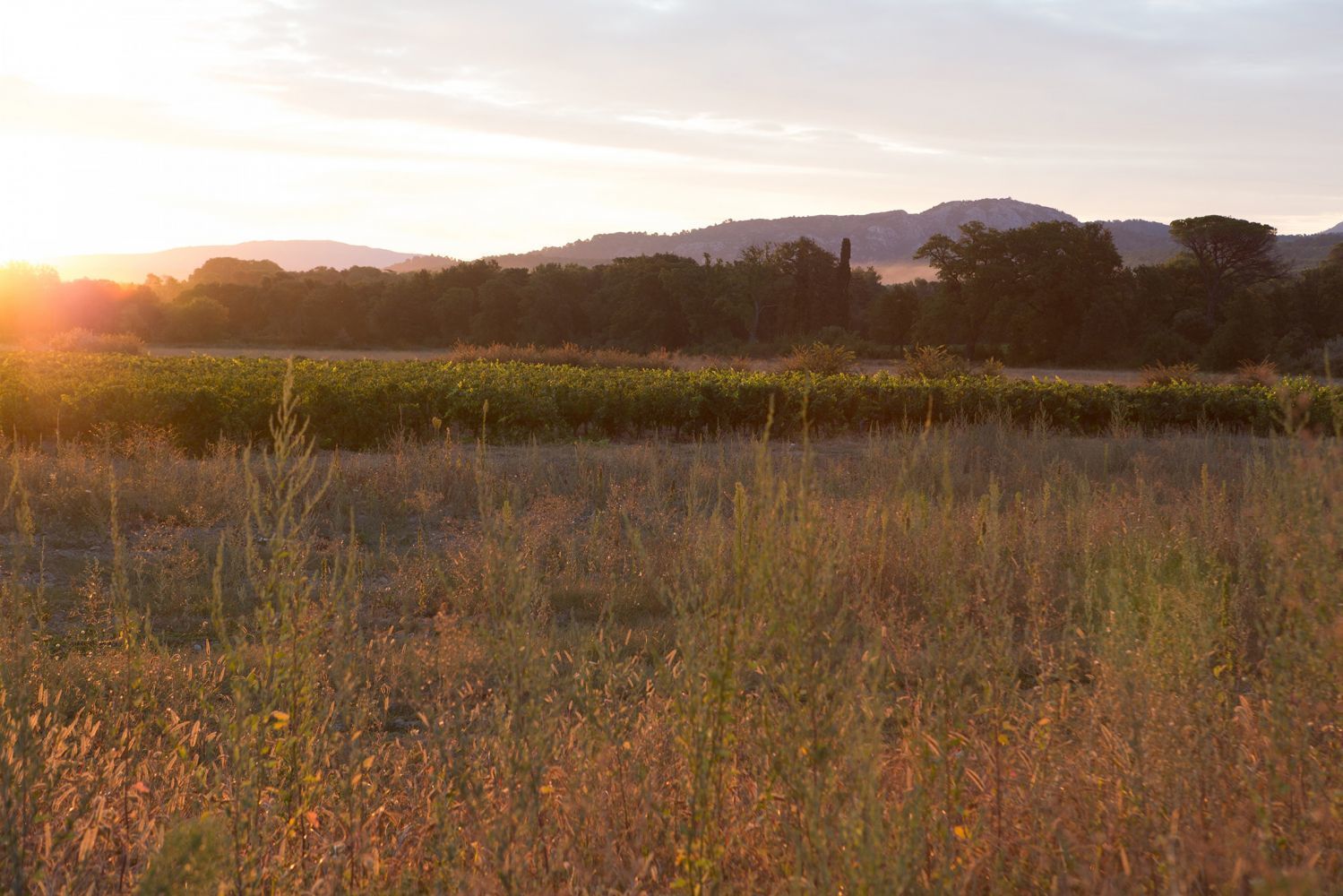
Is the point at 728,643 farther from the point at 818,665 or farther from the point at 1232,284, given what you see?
the point at 1232,284

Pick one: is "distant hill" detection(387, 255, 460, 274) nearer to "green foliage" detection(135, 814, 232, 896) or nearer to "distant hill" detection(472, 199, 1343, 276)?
"distant hill" detection(472, 199, 1343, 276)

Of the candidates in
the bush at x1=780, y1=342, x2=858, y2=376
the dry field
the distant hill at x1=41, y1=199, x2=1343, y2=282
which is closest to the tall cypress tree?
the bush at x1=780, y1=342, x2=858, y2=376

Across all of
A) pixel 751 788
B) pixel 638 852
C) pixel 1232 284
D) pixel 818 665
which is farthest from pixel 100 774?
pixel 1232 284

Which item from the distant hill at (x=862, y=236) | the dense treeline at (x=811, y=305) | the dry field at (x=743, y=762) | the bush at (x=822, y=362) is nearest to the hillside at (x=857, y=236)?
the distant hill at (x=862, y=236)

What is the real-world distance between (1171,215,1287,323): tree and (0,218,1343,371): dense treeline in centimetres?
7

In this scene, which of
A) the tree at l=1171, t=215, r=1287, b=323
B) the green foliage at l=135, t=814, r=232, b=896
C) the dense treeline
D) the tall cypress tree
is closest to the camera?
the green foliage at l=135, t=814, r=232, b=896

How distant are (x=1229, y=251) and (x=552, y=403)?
3253cm

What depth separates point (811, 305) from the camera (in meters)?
42.3

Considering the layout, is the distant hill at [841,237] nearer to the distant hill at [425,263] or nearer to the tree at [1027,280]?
the distant hill at [425,263]

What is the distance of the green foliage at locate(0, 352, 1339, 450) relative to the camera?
1315cm

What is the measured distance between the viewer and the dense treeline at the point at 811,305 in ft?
116

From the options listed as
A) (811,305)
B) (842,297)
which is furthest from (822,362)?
(842,297)

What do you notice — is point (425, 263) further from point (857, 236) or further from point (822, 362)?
point (822, 362)

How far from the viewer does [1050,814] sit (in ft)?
9.23
